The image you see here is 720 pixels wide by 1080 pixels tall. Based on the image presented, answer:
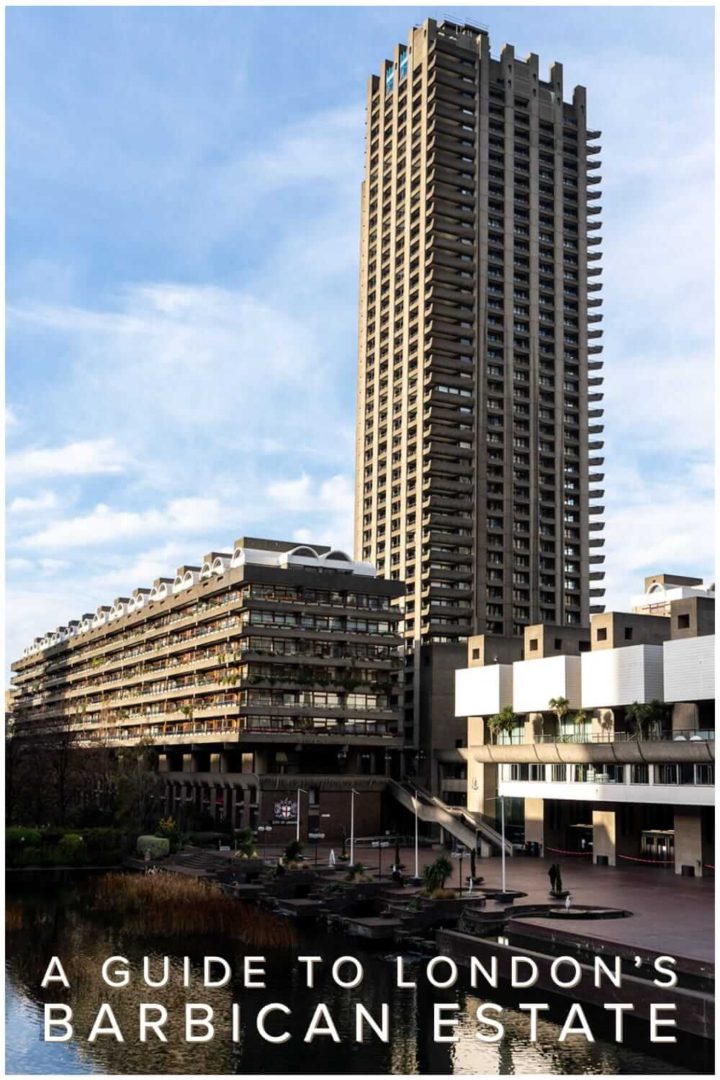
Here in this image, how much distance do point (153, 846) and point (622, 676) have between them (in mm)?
41288

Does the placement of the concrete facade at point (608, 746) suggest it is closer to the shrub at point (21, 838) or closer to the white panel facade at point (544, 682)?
the white panel facade at point (544, 682)

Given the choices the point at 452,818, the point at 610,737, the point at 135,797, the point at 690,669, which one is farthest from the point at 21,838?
the point at 690,669

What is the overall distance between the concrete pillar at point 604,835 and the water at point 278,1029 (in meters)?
40.9

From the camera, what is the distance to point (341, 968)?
173ft

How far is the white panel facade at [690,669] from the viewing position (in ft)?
262

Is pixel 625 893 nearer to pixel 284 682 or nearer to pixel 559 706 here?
pixel 559 706

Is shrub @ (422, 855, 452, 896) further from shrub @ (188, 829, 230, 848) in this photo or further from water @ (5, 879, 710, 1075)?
shrub @ (188, 829, 230, 848)

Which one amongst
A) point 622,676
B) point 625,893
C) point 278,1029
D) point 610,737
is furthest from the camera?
point 610,737

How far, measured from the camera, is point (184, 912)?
6238 cm

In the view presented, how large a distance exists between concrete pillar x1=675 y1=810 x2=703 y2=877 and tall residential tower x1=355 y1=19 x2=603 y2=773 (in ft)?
232

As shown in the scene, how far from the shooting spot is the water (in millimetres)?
36719

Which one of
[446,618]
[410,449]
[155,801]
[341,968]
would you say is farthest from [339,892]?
[410,449]

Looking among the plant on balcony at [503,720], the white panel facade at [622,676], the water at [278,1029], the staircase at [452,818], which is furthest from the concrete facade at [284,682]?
the water at [278,1029]

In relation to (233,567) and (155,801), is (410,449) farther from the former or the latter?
(155,801)
